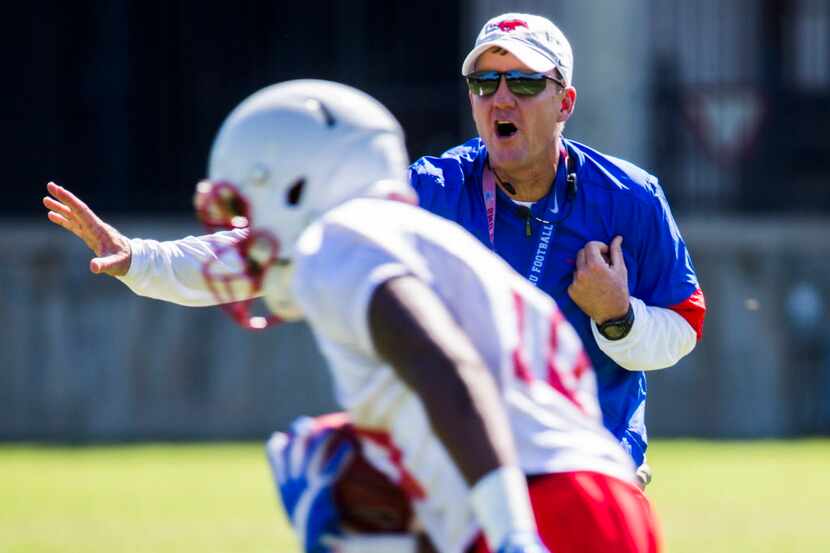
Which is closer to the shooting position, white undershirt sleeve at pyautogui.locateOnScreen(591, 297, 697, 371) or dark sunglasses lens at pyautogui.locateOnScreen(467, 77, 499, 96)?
white undershirt sleeve at pyautogui.locateOnScreen(591, 297, 697, 371)

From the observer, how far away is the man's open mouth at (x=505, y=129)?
5152mm

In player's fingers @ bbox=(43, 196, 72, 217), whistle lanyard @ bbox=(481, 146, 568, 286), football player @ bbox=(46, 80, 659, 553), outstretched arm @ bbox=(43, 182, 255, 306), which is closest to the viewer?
football player @ bbox=(46, 80, 659, 553)

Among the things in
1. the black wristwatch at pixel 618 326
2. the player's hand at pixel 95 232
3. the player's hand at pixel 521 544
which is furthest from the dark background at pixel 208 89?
the player's hand at pixel 521 544

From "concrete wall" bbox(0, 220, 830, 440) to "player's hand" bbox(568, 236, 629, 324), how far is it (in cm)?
863

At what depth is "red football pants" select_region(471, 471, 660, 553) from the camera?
141 inches

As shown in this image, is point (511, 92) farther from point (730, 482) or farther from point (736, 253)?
point (736, 253)

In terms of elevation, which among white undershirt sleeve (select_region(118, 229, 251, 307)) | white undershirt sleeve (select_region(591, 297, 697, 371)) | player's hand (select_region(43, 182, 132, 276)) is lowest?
white undershirt sleeve (select_region(591, 297, 697, 371))

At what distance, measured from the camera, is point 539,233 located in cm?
504

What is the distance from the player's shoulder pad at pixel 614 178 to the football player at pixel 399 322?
5.20 feet

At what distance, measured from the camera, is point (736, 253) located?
13.6 metres

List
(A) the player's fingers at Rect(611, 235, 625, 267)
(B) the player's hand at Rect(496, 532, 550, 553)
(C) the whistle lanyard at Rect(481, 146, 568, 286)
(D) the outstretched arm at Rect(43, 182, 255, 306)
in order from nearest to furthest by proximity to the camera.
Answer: (B) the player's hand at Rect(496, 532, 550, 553) < (D) the outstretched arm at Rect(43, 182, 255, 306) < (A) the player's fingers at Rect(611, 235, 625, 267) < (C) the whistle lanyard at Rect(481, 146, 568, 286)

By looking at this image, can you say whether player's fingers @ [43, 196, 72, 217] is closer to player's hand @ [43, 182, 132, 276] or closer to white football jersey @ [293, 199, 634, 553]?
player's hand @ [43, 182, 132, 276]

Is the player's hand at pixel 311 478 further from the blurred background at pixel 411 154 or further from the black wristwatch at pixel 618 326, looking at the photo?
the blurred background at pixel 411 154

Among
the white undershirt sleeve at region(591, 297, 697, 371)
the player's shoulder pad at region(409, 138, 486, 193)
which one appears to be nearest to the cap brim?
the player's shoulder pad at region(409, 138, 486, 193)
